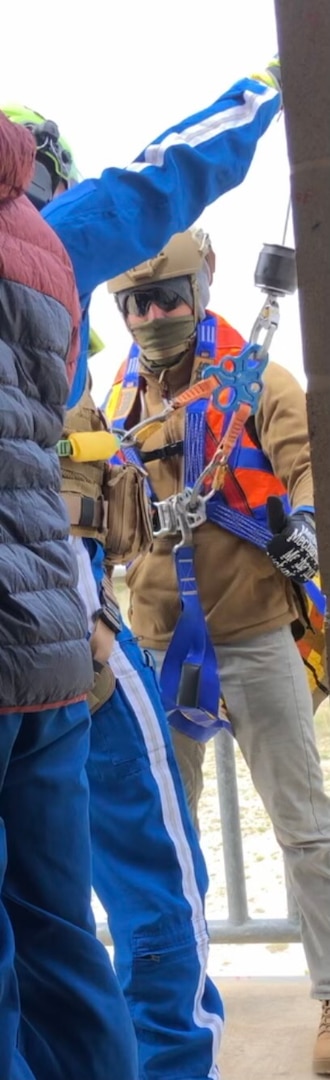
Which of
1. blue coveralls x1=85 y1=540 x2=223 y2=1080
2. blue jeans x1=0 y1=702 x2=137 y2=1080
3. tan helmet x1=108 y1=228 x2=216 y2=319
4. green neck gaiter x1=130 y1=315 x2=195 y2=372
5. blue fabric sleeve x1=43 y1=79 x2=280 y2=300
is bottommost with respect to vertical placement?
blue coveralls x1=85 y1=540 x2=223 y2=1080

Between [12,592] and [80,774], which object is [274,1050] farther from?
[12,592]

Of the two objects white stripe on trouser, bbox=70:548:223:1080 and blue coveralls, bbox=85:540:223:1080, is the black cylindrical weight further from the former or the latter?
blue coveralls, bbox=85:540:223:1080

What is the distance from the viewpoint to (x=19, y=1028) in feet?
5.24

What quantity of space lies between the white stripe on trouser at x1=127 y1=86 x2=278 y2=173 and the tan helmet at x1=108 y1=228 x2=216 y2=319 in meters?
0.68

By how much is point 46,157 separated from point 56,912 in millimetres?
1324

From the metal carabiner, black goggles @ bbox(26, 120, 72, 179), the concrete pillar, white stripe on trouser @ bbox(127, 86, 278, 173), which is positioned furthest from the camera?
the metal carabiner

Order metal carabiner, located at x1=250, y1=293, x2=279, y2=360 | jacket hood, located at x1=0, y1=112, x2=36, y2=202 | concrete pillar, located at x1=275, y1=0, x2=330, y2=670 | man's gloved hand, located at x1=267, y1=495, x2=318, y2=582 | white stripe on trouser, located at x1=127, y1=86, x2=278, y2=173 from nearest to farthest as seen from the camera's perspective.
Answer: concrete pillar, located at x1=275, y1=0, x2=330, y2=670
jacket hood, located at x1=0, y1=112, x2=36, y2=202
white stripe on trouser, located at x1=127, y1=86, x2=278, y2=173
man's gloved hand, located at x1=267, y1=495, x2=318, y2=582
metal carabiner, located at x1=250, y1=293, x2=279, y2=360

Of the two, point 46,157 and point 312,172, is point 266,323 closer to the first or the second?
point 46,157

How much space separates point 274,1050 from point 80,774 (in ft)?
4.35

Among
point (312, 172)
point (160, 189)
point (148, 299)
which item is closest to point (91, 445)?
point (160, 189)

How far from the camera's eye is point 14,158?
147 centimetres

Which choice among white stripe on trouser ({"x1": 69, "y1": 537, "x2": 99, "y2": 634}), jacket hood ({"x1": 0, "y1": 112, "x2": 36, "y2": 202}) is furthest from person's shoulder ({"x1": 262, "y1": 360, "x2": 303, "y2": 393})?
jacket hood ({"x1": 0, "y1": 112, "x2": 36, "y2": 202})

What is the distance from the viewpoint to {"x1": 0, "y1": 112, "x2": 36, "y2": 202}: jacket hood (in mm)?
1454

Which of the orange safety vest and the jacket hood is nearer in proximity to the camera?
the jacket hood
